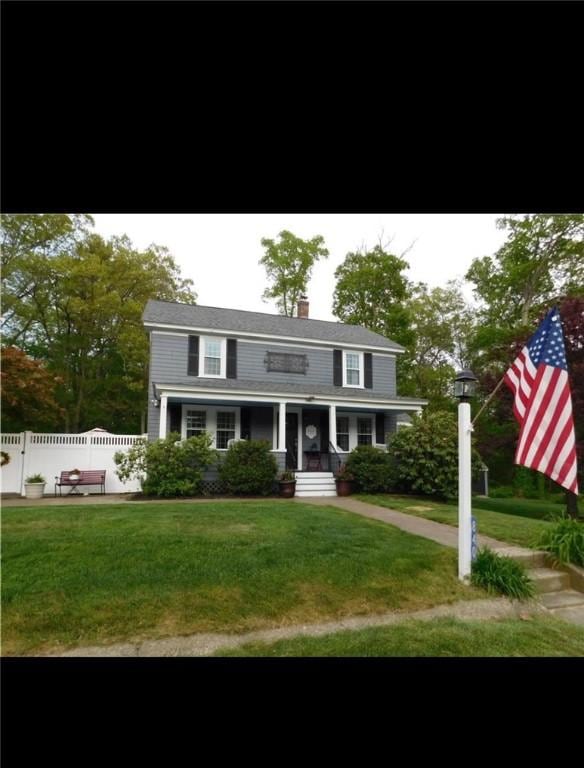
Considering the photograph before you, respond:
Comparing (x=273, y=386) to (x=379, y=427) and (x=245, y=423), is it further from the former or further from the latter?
(x=379, y=427)

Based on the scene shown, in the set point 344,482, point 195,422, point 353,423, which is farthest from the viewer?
point 353,423

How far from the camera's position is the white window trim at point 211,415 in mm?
12508

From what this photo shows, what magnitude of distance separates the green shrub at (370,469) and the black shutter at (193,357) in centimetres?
587

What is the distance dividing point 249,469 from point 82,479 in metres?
4.74

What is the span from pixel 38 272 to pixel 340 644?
69.5 ft

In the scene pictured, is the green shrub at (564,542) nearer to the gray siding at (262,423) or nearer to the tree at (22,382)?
the gray siding at (262,423)

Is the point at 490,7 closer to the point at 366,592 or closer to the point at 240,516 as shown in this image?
the point at 366,592

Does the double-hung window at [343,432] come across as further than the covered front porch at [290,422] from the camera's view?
Yes

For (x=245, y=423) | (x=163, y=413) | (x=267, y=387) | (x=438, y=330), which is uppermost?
(x=438, y=330)

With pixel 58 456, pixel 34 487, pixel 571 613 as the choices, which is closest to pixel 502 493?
pixel 571 613

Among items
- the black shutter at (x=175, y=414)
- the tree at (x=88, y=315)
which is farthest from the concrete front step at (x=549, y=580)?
the tree at (x=88, y=315)

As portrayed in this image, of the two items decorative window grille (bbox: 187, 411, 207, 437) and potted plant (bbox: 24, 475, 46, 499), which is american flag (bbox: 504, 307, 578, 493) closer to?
decorative window grille (bbox: 187, 411, 207, 437)

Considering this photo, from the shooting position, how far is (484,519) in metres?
7.63

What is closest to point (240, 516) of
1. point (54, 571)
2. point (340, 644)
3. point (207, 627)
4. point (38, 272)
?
point (54, 571)
